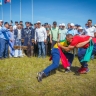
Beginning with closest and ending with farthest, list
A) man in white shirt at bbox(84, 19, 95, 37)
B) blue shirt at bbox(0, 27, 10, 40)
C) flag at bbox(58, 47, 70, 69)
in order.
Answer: flag at bbox(58, 47, 70, 69) < blue shirt at bbox(0, 27, 10, 40) < man in white shirt at bbox(84, 19, 95, 37)

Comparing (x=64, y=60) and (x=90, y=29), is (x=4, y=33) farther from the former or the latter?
(x=90, y=29)

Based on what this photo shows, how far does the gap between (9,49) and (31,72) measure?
4123 mm

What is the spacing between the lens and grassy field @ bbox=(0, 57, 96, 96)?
19.7 feet

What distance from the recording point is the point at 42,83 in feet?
22.3

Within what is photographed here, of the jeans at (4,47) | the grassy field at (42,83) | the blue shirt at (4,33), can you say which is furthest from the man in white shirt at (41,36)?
the grassy field at (42,83)

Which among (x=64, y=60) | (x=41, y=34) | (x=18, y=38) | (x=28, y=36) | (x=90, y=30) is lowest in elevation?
(x=64, y=60)

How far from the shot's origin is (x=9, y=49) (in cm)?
1173

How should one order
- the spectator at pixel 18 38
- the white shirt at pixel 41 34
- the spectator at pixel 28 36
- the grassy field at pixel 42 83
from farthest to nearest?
the spectator at pixel 18 38 → the spectator at pixel 28 36 → the white shirt at pixel 41 34 → the grassy field at pixel 42 83

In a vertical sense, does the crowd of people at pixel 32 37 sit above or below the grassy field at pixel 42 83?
above

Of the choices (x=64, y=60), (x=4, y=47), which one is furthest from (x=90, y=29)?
(x=4, y=47)

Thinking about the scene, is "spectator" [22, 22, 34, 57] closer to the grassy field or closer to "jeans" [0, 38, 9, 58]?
"jeans" [0, 38, 9, 58]

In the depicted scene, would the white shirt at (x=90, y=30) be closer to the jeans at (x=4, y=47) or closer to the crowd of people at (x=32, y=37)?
the crowd of people at (x=32, y=37)

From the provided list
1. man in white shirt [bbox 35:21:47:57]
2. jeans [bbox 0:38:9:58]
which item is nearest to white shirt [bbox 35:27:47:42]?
man in white shirt [bbox 35:21:47:57]

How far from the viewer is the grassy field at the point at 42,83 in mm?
5999
